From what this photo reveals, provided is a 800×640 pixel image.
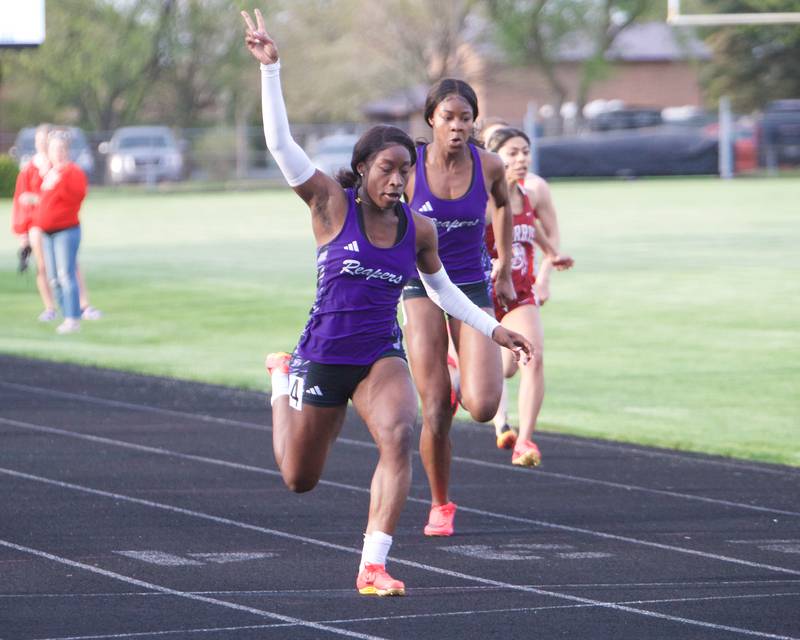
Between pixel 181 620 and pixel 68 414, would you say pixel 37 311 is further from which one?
pixel 181 620

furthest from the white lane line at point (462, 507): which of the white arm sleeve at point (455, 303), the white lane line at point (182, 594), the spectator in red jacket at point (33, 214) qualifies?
the spectator in red jacket at point (33, 214)

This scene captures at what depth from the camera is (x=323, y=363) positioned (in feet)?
21.8

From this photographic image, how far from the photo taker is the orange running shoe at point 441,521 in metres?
7.86

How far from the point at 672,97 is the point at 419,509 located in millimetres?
82697

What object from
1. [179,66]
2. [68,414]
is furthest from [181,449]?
[179,66]

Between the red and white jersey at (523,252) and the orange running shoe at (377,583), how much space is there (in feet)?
11.8

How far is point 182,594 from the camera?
6.57 meters

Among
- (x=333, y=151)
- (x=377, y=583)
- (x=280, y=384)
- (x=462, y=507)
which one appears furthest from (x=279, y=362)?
(x=333, y=151)

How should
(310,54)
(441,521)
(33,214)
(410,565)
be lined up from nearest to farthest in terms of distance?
(410,565)
(441,521)
(33,214)
(310,54)

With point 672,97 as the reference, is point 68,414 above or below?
below

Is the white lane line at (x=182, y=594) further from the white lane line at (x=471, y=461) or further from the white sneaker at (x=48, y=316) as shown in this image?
the white sneaker at (x=48, y=316)

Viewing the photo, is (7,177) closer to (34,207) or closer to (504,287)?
(34,207)

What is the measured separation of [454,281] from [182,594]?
2.31 meters

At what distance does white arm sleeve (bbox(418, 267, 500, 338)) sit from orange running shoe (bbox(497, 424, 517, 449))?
3125 mm
